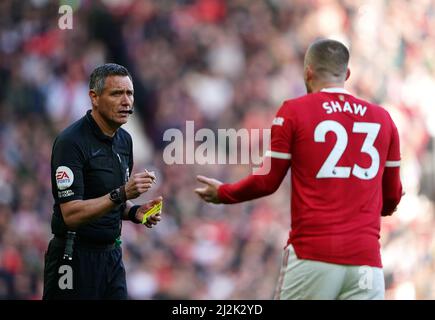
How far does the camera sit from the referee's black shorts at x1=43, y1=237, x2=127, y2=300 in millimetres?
5188

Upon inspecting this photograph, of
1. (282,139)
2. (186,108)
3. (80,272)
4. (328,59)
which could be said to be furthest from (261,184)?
(186,108)

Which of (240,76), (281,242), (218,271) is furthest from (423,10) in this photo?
(218,271)

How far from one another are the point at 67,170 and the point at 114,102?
20.4 inches

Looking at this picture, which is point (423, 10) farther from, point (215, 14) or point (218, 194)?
point (218, 194)

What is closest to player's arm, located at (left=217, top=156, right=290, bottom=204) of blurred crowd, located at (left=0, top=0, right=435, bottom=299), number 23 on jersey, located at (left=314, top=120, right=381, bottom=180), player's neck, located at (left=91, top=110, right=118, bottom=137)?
number 23 on jersey, located at (left=314, top=120, right=381, bottom=180)

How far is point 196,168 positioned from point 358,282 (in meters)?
5.69

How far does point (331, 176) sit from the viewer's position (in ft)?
15.0

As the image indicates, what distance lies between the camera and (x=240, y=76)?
10477 millimetres

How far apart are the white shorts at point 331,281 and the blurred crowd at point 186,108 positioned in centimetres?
514

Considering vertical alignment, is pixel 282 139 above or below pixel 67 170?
above

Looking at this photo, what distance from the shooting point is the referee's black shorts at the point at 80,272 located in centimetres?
519

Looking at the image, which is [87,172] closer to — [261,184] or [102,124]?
[102,124]

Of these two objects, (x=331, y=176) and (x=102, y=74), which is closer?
(x=331, y=176)

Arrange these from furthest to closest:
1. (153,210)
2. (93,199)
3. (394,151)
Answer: (153,210) → (93,199) → (394,151)
